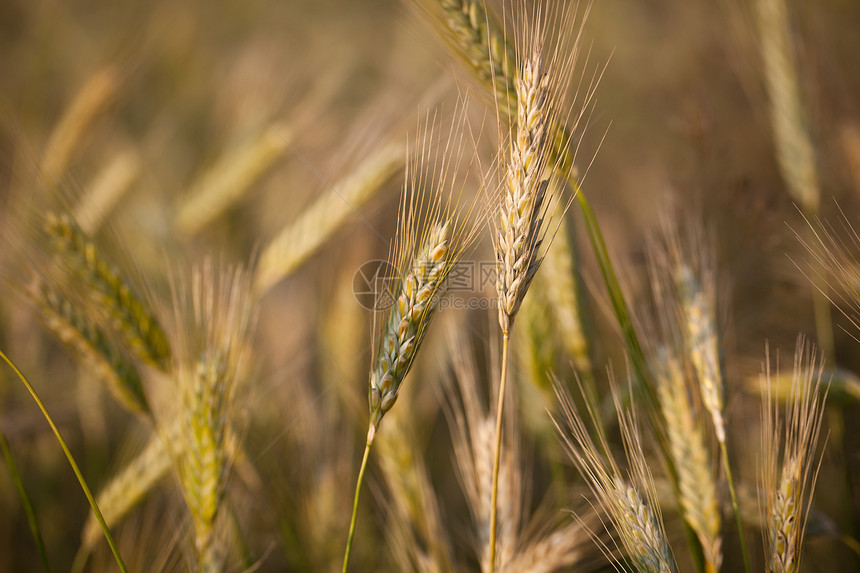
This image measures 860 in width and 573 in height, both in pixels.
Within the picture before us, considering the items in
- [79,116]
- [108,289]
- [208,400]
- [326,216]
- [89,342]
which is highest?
[79,116]

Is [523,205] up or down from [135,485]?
up

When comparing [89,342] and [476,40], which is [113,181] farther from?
[476,40]

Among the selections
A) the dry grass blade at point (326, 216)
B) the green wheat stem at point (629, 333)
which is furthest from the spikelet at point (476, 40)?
the dry grass blade at point (326, 216)

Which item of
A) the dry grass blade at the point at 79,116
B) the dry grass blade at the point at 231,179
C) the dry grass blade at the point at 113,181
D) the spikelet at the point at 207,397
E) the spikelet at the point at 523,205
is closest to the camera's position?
the spikelet at the point at 523,205

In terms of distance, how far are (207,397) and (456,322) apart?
2.78 ft

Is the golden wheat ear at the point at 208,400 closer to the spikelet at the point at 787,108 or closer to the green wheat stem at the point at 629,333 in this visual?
the green wheat stem at the point at 629,333

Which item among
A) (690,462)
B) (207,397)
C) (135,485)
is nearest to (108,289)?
(207,397)

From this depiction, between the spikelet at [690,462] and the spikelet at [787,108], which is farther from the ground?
the spikelet at [787,108]

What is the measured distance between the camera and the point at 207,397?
1211 millimetres

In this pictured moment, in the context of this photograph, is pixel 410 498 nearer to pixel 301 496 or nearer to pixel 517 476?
pixel 517 476

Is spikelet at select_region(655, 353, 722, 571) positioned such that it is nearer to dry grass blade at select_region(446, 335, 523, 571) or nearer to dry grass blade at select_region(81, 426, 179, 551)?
dry grass blade at select_region(446, 335, 523, 571)

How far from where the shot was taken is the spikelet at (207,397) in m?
1.16

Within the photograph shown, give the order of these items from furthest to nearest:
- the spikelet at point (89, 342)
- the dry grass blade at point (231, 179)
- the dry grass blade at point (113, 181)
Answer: the dry grass blade at point (113, 181) → the dry grass blade at point (231, 179) → the spikelet at point (89, 342)

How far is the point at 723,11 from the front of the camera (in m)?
3.49
